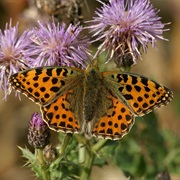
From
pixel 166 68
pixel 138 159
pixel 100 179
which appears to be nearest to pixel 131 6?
pixel 138 159

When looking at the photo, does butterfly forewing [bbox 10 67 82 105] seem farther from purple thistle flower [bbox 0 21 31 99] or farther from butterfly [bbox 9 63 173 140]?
purple thistle flower [bbox 0 21 31 99]

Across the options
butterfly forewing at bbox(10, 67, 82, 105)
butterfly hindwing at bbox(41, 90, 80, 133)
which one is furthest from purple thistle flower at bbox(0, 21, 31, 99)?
butterfly hindwing at bbox(41, 90, 80, 133)

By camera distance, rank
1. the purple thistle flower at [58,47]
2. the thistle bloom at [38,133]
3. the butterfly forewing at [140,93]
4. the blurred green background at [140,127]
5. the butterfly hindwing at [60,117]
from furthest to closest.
→ 1. the blurred green background at [140,127]
2. the purple thistle flower at [58,47]
3. the thistle bloom at [38,133]
4. the butterfly forewing at [140,93]
5. the butterfly hindwing at [60,117]

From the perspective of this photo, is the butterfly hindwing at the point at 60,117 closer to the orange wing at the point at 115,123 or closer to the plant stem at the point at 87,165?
the orange wing at the point at 115,123

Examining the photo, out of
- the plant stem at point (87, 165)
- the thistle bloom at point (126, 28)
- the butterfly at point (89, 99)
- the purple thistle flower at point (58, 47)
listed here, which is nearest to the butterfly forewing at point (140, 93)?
the butterfly at point (89, 99)

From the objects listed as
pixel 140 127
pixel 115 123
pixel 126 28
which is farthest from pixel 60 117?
pixel 140 127

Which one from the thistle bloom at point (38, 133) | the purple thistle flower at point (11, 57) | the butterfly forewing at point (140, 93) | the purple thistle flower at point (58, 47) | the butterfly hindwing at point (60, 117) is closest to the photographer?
the butterfly hindwing at point (60, 117)

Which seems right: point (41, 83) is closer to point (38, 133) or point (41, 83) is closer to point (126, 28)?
point (38, 133)
